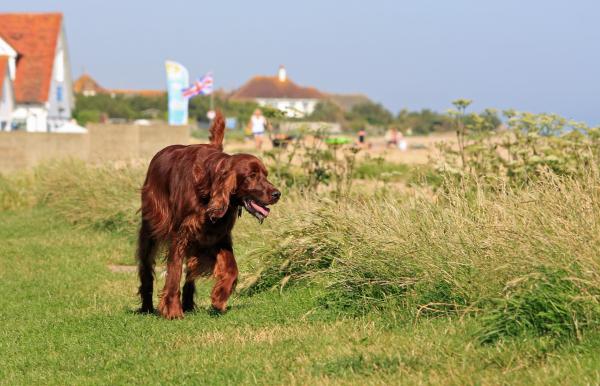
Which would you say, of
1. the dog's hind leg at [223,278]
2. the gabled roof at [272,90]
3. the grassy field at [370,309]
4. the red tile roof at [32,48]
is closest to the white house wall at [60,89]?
the red tile roof at [32,48]

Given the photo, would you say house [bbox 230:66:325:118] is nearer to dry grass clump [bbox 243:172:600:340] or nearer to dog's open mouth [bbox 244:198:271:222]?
dry grass clump [bbox 243:172:600:340]

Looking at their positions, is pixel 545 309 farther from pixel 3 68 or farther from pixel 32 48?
pixel 32 48

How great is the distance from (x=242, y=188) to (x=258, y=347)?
150 cm

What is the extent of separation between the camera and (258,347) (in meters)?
6.93

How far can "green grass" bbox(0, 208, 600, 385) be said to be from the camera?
5828mm

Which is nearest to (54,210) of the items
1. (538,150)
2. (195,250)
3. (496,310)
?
(538,150)

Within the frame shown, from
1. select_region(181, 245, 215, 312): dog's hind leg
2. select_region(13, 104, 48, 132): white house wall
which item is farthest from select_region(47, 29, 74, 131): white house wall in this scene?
select_region(181, 245, 215, 312): dog's hind leg

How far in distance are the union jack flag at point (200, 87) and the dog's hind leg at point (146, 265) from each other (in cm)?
2843

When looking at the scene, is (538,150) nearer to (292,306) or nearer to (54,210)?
(292,306)

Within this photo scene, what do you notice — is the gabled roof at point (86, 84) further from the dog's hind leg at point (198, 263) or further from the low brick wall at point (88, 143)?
the dog's hind leg at point (198, 263)

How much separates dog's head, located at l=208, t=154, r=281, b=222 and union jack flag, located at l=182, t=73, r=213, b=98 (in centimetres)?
2938

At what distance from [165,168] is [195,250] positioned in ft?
2.44

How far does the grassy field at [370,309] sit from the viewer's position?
605cm

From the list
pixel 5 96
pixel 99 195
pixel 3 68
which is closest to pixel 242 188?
pixel 99 195
